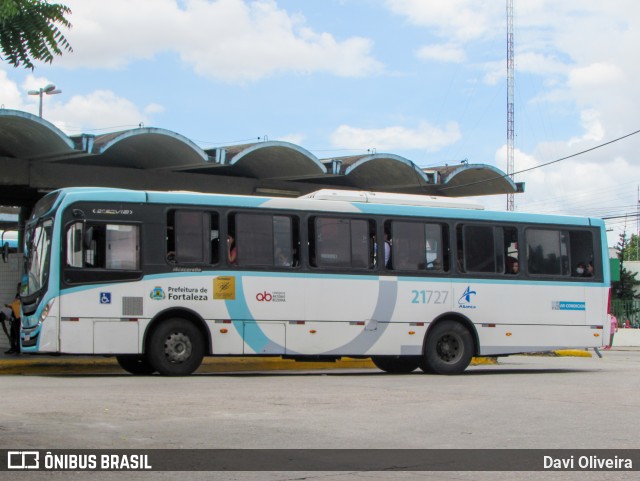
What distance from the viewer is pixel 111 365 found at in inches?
793

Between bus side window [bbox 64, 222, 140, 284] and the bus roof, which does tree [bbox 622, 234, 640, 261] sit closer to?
the bus roof

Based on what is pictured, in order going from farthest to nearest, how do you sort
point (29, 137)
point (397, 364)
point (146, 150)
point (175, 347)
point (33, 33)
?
1. point (146, 150)
2. point (29, 137)
3. point (397, 364)
4. point (175, 347)
5. point (33, 33)

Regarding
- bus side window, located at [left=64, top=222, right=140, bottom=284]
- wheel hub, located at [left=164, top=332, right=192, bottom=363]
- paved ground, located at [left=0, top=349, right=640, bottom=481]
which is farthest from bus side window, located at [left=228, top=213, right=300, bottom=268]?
paved ground, located at [left=0, top=349, right=640, bottom=481]

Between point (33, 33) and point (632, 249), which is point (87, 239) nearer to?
point (33, 33)

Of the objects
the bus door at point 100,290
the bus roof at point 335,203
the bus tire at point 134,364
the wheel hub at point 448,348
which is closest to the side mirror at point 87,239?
the bus door at point 100,290

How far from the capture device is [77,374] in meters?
18.5

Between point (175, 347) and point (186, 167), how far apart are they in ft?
33.4

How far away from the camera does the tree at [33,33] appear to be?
7215 millimetres

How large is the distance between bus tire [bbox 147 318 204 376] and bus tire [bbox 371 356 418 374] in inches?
160

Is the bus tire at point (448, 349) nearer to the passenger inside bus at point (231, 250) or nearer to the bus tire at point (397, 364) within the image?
the bus tire at point (397, 364)

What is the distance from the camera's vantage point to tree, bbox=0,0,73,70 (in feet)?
23.7

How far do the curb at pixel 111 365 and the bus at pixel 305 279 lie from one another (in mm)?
1983

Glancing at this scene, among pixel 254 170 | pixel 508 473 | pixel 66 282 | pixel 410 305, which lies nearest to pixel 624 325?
pixel 254 170

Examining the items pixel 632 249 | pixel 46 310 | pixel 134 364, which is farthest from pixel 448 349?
pixel 632 249
